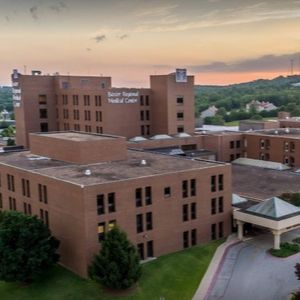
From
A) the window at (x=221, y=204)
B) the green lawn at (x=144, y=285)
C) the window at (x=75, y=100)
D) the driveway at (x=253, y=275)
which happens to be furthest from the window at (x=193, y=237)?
the window at (x=75, y=100)

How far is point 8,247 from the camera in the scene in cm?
4456

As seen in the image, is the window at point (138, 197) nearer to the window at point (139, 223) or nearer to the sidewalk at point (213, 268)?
the window at point (139, 223)

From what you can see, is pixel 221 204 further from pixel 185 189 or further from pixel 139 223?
pixel 139 223

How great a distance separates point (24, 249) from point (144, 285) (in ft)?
38.9

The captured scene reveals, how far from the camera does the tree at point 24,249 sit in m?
43.9

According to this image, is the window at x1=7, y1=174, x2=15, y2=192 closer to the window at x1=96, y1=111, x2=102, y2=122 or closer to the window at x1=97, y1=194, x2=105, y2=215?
the window at x1=97, y1=194, x2=105, y2=215

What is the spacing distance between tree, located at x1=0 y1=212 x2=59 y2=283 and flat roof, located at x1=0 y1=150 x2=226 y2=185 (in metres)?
6.38

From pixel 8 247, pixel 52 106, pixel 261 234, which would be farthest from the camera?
pixel 52 106

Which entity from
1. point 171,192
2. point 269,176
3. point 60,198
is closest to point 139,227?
point 171,192

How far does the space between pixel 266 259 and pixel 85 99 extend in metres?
59.6

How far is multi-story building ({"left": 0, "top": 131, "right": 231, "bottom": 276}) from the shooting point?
153 ft

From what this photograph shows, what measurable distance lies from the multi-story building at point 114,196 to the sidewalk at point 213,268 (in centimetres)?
215

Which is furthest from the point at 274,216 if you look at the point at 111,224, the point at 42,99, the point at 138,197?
the point at 42,99

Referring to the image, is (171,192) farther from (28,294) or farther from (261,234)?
(28,294)
